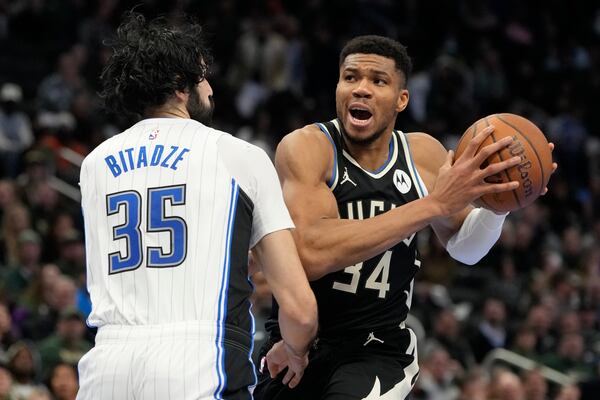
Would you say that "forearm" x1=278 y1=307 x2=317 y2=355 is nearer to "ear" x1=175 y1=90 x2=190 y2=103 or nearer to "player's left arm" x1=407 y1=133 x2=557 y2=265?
"ear" x1=175 y1=90 x2=190 y2=103

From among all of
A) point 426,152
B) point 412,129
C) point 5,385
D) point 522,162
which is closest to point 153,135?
point 522,162

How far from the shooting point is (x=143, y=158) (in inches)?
166

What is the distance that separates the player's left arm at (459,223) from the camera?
19.2 feet

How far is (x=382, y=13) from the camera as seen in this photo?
69.8 ft

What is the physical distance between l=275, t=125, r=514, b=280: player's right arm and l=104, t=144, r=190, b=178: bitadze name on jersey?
122cm

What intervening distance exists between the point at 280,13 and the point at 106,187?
15.4 metres

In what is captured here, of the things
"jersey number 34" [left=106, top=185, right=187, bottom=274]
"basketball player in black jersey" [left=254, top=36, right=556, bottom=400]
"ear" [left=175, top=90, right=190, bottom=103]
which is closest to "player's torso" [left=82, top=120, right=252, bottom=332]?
"jersey number 34" [left=106, top=185, right=187, bottom=274]

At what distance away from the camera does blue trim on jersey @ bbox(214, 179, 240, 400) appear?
4.02 metres

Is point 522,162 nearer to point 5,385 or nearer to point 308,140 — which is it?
point 308,140

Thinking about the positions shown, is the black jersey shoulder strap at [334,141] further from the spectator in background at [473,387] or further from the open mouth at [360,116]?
the spectator in background at [473,387]

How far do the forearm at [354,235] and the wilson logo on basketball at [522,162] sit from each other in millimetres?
438

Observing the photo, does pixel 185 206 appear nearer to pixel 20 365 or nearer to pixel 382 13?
pixel 20 365

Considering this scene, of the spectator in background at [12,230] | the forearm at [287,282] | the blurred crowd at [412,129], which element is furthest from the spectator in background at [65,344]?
the forearm at [287,282]

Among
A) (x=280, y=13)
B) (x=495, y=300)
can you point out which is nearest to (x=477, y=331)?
(x=495, y=300)
